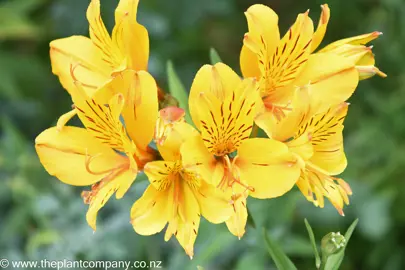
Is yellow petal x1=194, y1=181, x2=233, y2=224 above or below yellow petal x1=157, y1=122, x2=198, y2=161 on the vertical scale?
below

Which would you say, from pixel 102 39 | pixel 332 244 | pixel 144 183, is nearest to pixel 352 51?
pixel 332 244

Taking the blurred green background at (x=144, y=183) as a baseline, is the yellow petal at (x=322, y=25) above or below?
above

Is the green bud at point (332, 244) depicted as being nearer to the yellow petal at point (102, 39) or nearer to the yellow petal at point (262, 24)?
the yellow petal at point (262, 24)

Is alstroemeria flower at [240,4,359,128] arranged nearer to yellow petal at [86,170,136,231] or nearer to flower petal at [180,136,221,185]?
flower petal at [180,136,221,185]

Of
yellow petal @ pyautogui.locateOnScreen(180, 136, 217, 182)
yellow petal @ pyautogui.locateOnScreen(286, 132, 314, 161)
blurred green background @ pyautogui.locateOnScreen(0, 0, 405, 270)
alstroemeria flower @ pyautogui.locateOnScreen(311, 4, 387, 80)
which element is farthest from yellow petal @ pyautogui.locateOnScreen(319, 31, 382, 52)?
blurred green background @ pyautogui.locateOnScreen(0, 0, 405, 270)

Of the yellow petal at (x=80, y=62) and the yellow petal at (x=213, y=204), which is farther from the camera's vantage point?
the yellow petal at (x=80, y=62)

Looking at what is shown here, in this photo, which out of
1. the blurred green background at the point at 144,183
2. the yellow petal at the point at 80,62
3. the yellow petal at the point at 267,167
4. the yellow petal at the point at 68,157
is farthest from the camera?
the blurred green background at the point at 144,183

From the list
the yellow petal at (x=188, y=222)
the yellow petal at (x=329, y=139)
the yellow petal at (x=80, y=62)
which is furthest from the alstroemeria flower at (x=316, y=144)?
→ the yellow petal at (x=80, y=62)

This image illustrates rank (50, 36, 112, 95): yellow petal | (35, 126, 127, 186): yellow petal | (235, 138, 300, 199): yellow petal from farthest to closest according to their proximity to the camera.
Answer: (50, 36, 112, 95): yellow petal < (35, 126, 127, 186): yellow petal < (235, 138, 300, 199): yellow petal
